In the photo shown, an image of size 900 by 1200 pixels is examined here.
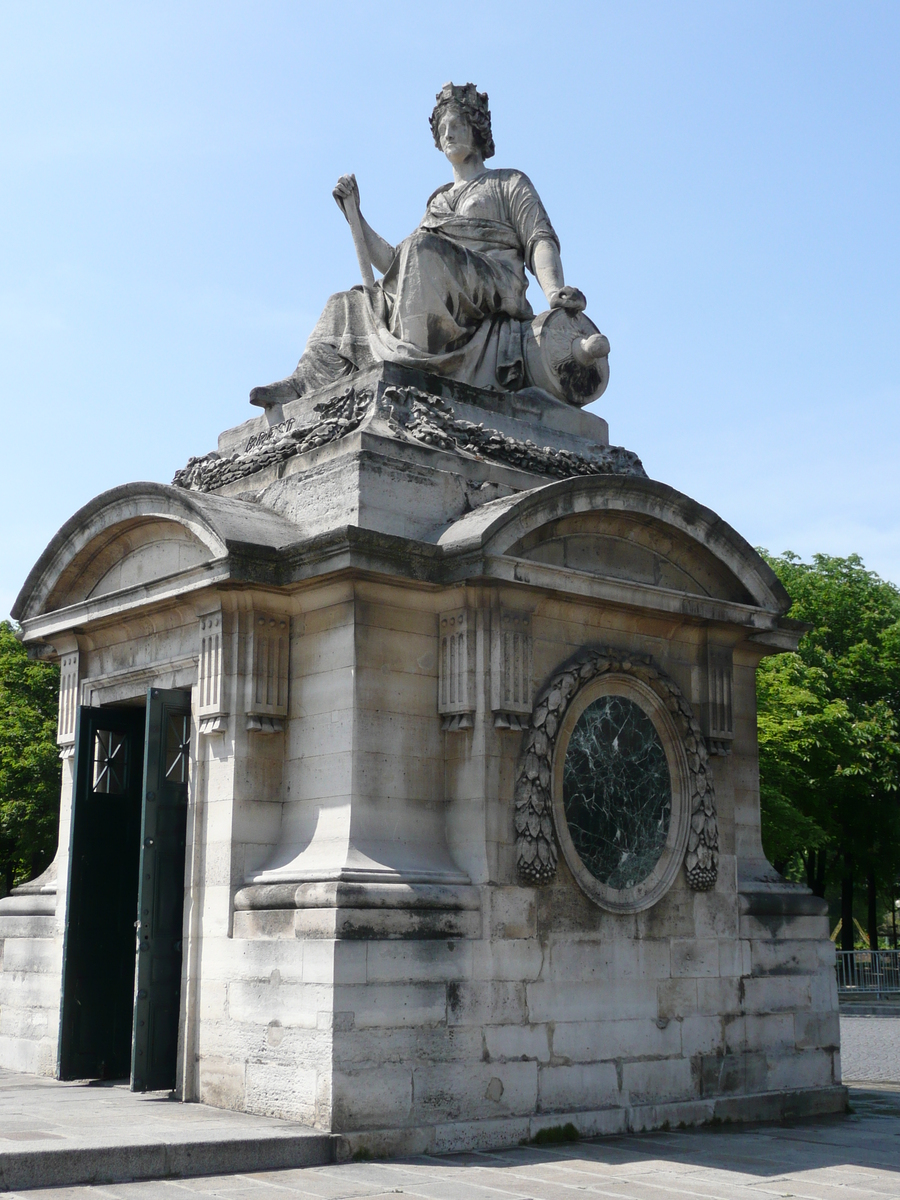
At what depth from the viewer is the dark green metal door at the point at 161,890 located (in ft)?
33.0

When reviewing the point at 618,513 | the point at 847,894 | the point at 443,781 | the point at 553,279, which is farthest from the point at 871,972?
the point at 443,781

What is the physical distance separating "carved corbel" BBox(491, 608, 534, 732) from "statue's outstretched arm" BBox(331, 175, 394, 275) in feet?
13.6

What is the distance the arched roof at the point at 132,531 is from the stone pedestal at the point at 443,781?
0.12 feet

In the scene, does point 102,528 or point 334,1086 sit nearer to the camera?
point 334,1086

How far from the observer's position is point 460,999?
9227 millimetres

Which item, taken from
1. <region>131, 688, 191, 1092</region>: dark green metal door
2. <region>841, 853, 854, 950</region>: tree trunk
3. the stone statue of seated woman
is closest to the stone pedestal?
<region>131, 688, 191, 1092</region>: dark green metal door

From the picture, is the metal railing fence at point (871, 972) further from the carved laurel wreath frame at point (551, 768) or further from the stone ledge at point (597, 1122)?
the carved laurel wreath frame at point (551, 768)

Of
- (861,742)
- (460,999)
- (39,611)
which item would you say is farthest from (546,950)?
(861,742)

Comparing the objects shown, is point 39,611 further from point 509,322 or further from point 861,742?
point 861,742

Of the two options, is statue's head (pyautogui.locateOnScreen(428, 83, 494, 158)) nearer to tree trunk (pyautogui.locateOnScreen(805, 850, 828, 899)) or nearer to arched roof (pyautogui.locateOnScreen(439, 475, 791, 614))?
arched roof (pyautogui.locateOnScreen(439, 475, 791, 614))

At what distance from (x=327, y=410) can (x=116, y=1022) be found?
5.05 metres

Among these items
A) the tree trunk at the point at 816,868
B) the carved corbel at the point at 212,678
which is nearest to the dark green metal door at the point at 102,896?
the carved corbel at the point at 212,678

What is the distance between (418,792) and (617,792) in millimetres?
1660

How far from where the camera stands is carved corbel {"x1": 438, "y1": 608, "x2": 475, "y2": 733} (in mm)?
9859
